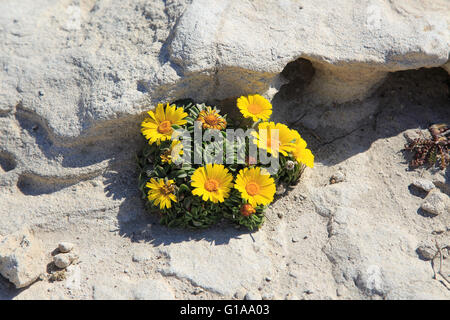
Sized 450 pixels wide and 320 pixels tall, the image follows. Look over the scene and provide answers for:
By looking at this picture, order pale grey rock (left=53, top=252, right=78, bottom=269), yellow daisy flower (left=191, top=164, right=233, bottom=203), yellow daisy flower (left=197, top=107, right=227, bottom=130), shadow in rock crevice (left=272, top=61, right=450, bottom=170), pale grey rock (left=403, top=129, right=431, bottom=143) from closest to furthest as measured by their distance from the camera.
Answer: pale grey rock (left=53, top=252, right=78, bottom=269) → yellow daisy flower (left=191, top=164, right=233, bottom=203) → yellow daisy flower (left=197, top=107, right=227, bottom=130) → pale grey rock (left=403, top=129, right=431, bottom=143) → shadow in rock crevice (left=272, top=61, right=450, bottom=170)

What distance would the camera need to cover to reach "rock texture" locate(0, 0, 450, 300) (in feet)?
13.0

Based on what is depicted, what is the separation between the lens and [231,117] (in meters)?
4.77

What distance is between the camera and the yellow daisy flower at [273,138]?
4246mm

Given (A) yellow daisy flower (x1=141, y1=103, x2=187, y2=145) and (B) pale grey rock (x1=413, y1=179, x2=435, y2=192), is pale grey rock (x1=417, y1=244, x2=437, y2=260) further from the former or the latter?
(A) yellow daisy flower (x1=141, y1=103, x2=187, y2=145)

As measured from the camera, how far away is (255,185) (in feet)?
13.6

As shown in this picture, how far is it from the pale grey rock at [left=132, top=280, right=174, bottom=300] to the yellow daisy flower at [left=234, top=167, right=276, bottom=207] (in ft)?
3.55

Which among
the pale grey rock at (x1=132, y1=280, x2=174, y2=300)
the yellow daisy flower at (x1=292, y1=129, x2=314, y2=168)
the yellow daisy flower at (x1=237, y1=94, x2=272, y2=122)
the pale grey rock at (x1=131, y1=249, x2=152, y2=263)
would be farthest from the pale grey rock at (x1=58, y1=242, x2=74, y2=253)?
the yellow daisy flower at (x1=292, y1=129, x2=314, y2=168)

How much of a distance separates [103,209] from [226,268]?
1.39 meters

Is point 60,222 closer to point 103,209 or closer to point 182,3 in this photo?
point 103,209

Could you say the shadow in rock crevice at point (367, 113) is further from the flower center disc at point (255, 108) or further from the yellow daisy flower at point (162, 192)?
the yellow daisy flower at point (162, 192)

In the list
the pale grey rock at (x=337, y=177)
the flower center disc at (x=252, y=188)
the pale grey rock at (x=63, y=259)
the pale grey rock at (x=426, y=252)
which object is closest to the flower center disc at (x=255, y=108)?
the flower center disc at (x=252, y=188)

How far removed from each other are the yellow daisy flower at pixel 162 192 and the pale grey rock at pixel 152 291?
2.29ft

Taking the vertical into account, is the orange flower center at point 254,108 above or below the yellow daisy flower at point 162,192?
above

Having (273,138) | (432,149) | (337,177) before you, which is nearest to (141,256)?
(273,138)
